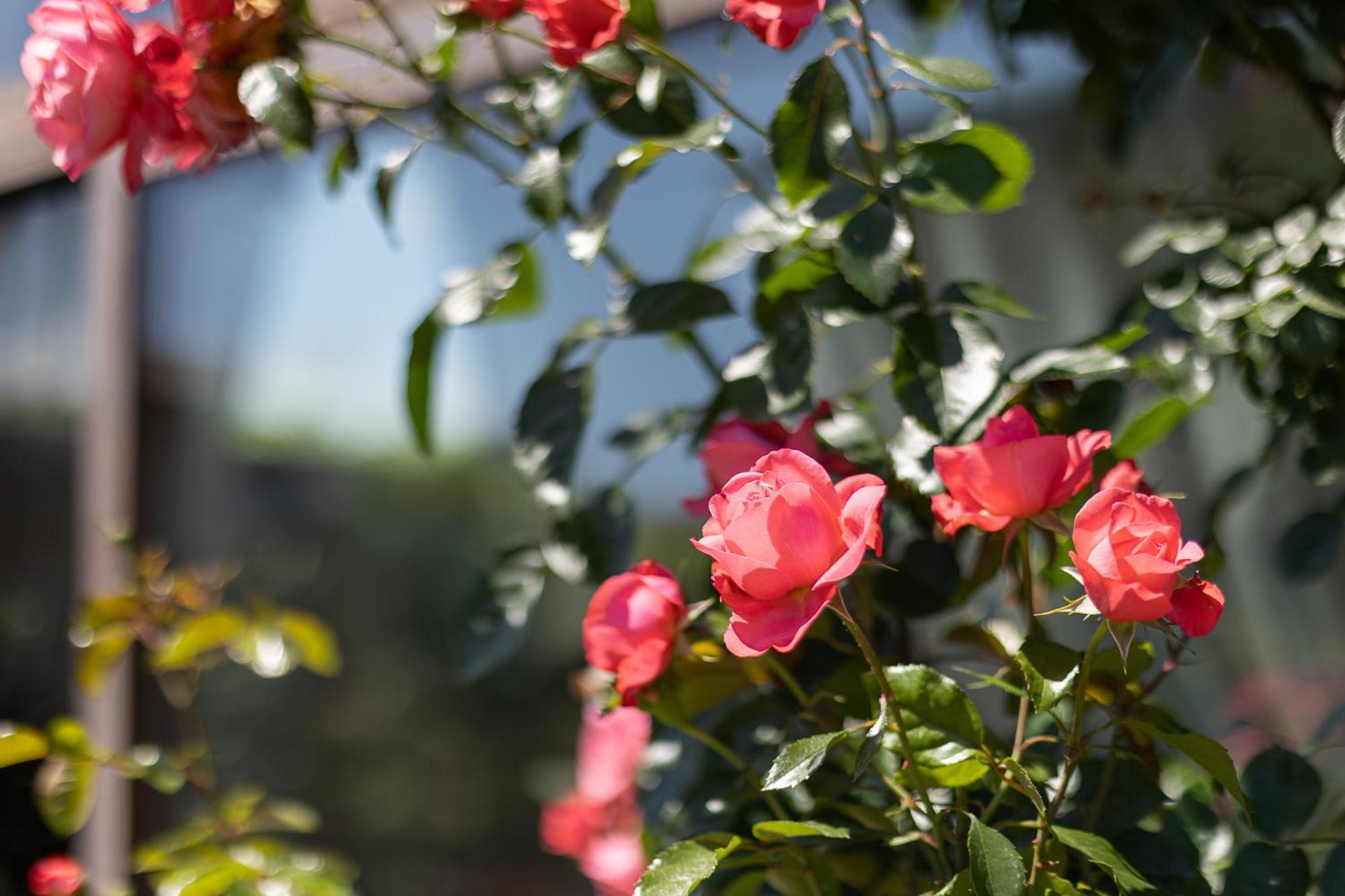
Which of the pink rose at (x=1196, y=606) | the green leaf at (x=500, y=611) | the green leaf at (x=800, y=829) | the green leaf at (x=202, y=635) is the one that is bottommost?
the green leaf at (x=202, y=635)

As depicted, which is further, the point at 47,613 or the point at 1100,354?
the point at 47,613

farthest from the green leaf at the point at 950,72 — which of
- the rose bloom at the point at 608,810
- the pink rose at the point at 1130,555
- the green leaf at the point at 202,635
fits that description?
the green leaf at the point at 202,635

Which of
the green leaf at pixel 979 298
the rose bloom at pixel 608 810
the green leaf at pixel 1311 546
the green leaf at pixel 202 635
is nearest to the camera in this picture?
the green leaf at pixel 979 298

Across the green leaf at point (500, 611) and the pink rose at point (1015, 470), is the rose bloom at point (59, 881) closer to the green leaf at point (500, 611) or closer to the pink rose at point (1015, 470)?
the green leaf at point (500, 611)

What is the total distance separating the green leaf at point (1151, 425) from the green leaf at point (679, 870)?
345 millimetres

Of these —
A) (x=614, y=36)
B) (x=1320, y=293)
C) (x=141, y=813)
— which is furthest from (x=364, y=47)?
(x=141, y=813)

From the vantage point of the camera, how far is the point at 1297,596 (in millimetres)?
1210

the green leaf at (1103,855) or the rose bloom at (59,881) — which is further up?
the green leaf at (1103,855)

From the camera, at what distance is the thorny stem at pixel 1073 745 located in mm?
460

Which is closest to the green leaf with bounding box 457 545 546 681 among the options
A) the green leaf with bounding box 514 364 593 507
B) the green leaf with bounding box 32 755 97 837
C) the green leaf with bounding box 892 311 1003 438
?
the green leaf with bounding box 514 364 593 507

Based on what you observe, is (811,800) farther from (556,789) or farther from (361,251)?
(361,251)

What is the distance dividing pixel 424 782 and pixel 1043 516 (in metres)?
1.43

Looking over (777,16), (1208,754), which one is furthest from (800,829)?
(777,16)

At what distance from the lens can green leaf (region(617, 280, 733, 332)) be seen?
2.25 ft
